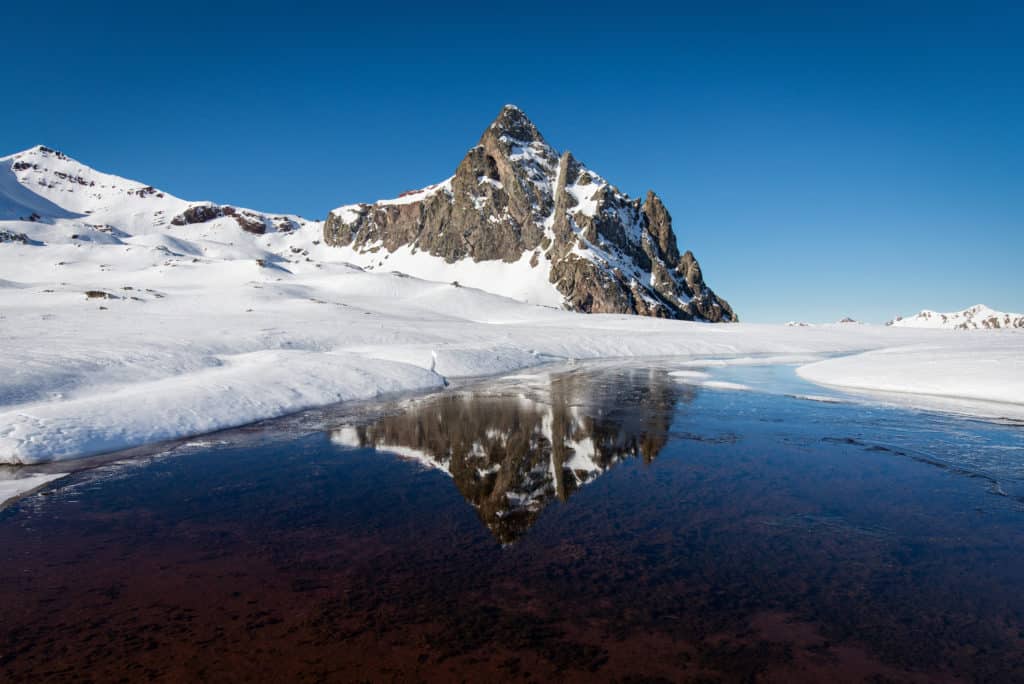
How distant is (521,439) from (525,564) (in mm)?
6509

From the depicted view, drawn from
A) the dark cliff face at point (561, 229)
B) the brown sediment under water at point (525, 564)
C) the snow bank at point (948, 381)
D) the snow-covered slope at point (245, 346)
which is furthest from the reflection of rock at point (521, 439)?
the dark cliff face at point (561, 229)

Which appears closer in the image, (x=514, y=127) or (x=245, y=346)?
(x=245, y=346)

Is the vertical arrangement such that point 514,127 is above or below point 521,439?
above

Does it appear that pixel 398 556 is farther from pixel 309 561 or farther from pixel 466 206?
pixel 466 206

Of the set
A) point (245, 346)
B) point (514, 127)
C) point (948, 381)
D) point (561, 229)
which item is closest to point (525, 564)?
point (948, 381)

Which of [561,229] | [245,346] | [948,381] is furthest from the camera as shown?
[561,229]

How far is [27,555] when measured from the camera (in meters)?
6.23

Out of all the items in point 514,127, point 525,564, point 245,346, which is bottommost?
point 525,564

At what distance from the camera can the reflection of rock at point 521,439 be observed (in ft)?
28.6

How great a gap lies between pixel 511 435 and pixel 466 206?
174 m

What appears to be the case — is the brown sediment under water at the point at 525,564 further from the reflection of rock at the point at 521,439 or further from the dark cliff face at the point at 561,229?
the dark cliff face at the point at 561,229

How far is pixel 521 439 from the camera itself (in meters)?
12.6

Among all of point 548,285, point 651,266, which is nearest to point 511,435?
point 548,285

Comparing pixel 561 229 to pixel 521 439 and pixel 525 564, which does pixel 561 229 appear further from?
pixel 525 564
